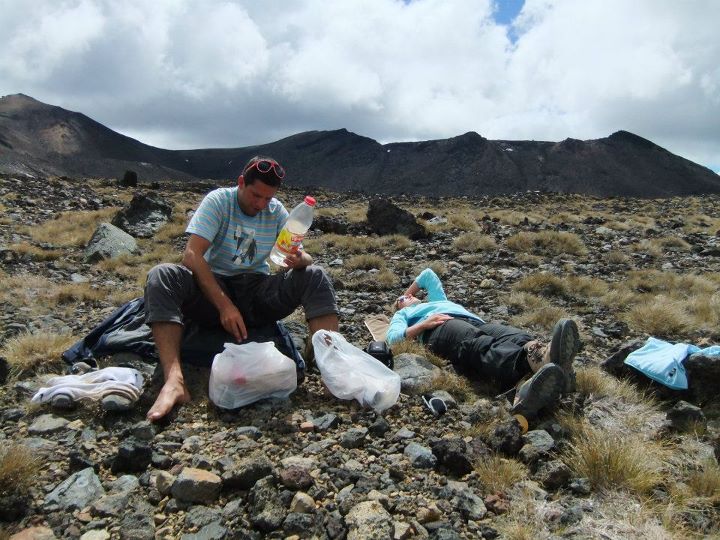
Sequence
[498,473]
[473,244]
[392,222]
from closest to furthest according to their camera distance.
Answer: [498,473] < [473,244] < [392,222]

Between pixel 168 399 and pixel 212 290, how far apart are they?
2.56 feet

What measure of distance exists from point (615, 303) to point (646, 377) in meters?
3.39

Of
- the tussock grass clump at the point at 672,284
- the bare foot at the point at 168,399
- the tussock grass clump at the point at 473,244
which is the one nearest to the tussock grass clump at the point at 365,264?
the tussock grass clump at the point at 473,244

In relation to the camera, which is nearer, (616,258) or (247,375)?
(247,375)

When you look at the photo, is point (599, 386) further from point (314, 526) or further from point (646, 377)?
point (314, 526)

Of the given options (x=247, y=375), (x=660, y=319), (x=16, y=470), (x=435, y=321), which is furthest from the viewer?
(x=660, y=319)

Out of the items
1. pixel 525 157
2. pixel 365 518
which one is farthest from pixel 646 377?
pixel 525 157

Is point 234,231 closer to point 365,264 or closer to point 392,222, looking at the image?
point 365,264

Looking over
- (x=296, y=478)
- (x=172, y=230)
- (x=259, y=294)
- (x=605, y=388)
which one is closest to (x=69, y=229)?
(x=172, y=230)

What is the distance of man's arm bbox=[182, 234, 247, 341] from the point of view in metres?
3.41

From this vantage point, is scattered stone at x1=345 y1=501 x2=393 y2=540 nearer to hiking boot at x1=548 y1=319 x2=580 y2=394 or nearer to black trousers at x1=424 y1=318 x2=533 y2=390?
hiking boot at x1=548 y1=319 x2=580 y2=394

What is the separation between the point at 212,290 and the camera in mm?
3455

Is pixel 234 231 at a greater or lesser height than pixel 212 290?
greater

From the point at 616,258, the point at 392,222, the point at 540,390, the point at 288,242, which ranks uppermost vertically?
the point at 392,222
